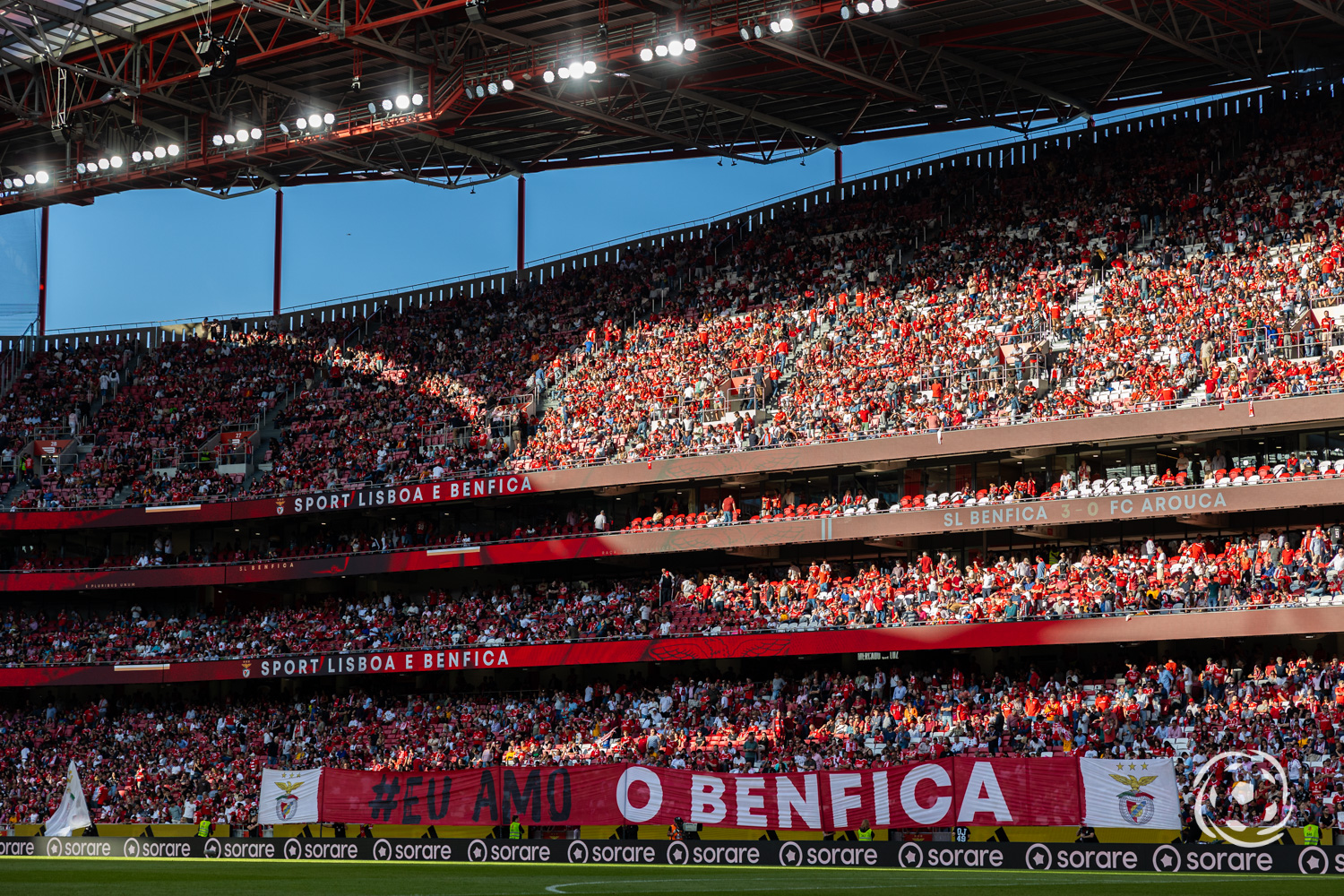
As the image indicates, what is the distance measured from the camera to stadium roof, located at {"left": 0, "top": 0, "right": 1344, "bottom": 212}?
1709 inches

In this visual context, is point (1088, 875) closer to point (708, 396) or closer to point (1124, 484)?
point (1124, 484)

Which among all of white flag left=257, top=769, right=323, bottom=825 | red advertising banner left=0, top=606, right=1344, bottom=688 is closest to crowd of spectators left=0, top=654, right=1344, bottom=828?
red advertising banner left=0, top=606, right=1344, bottom=688

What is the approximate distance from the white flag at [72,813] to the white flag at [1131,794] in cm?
2527

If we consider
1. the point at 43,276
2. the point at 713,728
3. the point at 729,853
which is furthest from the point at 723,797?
the point at 43,276

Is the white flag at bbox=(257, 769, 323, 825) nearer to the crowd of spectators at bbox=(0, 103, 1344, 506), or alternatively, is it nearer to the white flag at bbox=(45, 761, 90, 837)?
the white flag at bbox=(45, 761, 90, 837)

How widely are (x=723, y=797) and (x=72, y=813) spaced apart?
17723 millimetres

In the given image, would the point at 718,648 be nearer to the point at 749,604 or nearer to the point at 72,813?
the point at 749,604

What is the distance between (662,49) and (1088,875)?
25.1 m

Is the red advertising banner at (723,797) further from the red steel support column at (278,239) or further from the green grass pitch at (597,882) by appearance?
the red steel support column at (278,239)

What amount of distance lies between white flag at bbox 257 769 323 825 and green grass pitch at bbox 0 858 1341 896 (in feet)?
20.3

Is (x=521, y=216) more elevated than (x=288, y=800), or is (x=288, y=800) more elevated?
(x=521, y=216)

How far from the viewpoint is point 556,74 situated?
44.7m

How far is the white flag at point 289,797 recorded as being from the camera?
39.6m

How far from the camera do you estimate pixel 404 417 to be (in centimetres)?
5716
